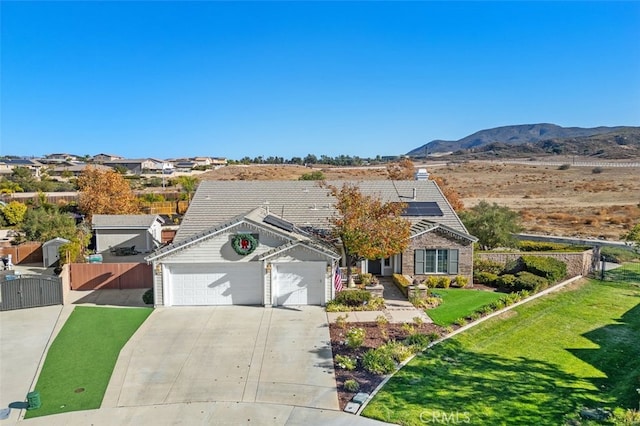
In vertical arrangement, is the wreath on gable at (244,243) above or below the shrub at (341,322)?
above

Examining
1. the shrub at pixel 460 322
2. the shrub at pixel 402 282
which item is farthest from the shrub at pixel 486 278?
the shrub at pixel 460 322

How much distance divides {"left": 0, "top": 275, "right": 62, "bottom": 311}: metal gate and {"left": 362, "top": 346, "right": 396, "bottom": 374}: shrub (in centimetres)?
1433

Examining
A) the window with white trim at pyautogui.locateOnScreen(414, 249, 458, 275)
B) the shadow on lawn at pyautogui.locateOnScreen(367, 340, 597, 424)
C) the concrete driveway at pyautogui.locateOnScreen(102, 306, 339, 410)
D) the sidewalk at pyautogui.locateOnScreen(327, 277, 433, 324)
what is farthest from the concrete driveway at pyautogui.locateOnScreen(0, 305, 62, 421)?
the window with white trim at pyautogui.locateOnScreen(414, 249, 458, 275)

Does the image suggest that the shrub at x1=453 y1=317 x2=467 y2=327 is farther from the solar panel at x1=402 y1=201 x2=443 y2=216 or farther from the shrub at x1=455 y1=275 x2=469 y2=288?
the solar panel at x1=402 y1=201 x2=443 y2=216

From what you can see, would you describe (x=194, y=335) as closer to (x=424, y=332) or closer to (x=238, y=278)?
(x=238, y=278)

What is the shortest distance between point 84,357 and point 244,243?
751cm

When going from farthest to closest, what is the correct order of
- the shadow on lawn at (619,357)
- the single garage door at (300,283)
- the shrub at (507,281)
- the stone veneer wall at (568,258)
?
the stone veneer wall at (568,258), the shrub at (507,281), the single garage door at (300,283), the shadow on lawn at (619,357)

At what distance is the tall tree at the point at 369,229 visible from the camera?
21.2 meters

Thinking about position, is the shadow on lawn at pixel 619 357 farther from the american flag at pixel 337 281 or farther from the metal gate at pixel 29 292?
the metal gate at pixel 29 292

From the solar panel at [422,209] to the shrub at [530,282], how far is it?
5.34 metres

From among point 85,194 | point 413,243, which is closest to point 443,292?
point 413,243

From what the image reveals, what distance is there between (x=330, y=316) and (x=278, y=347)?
364 cm

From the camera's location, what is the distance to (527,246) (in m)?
30.1

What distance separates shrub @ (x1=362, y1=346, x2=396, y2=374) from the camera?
14005 mm
